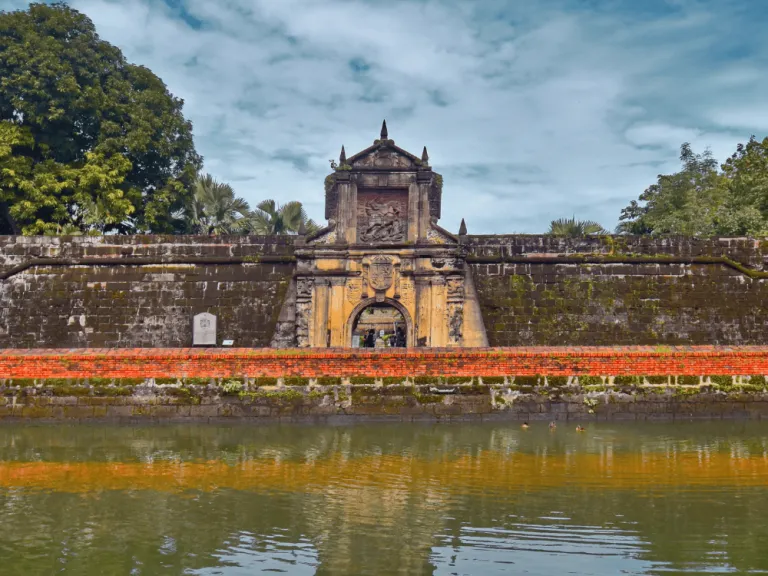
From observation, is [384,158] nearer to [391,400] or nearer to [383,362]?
[383,362]

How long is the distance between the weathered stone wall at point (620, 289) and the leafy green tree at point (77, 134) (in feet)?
39.2

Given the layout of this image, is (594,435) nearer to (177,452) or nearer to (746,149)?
(177,452)

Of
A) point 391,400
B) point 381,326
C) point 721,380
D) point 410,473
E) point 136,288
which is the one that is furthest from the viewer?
point 381,326

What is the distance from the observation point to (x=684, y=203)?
29.4 meters

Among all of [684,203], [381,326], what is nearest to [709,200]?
[684,203]

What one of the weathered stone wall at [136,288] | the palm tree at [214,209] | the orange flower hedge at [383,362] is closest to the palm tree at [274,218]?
the palm tree at [214,209]

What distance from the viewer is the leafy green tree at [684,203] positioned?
83.1 feet

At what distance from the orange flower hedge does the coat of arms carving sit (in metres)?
5.04

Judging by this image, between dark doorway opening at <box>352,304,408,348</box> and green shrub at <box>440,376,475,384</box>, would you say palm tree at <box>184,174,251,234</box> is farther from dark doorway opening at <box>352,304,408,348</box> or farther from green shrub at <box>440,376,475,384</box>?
green shrub at <box>440,376,475,384</box>

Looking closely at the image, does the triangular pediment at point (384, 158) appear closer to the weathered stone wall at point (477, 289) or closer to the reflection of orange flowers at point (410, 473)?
the weathered stone wall at point (477, 289)

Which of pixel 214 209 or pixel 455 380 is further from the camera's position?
pixel 214 209

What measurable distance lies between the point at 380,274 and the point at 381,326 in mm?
13446

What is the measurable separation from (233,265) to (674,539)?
1306 cm

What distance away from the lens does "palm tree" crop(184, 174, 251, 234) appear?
82.9 feet
